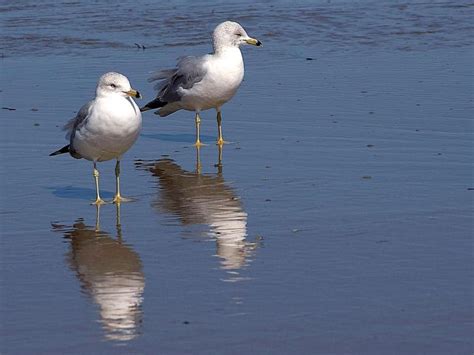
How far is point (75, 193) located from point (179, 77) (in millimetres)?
2559

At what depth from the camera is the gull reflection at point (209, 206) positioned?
24.2 feet

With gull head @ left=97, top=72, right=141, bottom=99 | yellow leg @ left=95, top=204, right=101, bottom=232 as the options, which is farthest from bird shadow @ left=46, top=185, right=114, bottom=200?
gull head @ left=97, top=72, right=141, bottom=99

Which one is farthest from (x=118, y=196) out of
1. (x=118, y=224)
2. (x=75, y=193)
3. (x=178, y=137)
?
(x=178, y=137)

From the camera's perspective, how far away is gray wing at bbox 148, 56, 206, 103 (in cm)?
1120

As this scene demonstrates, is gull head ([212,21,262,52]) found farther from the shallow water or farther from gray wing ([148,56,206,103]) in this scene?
the shallow water

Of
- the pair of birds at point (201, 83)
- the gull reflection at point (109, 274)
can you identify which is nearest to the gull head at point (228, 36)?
the pair of birds at point (201, 83)

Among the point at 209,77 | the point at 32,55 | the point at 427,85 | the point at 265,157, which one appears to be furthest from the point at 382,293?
the point at 32,55

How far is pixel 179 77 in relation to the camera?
11.4m

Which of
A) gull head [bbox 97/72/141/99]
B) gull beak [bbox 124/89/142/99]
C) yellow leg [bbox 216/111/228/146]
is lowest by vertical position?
yellow leg [bbox 216/111/228/146]

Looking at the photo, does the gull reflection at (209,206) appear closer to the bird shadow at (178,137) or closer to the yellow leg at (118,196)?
the yellow leg at (118,196)

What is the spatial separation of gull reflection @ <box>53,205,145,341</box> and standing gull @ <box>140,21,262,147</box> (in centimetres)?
282

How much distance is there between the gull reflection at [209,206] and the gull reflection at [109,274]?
0.48 metres

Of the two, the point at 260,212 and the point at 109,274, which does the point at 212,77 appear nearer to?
the point at 260,212

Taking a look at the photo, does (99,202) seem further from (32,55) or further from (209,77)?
(32,55)
